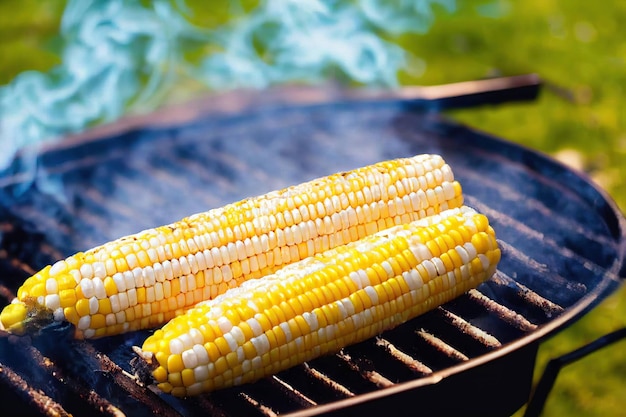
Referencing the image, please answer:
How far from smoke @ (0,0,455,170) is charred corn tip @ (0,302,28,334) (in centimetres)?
141

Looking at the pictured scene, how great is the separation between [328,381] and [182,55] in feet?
15.6

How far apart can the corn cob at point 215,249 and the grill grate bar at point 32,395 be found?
0.15m

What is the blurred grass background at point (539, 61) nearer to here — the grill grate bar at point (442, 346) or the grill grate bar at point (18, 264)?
the grill grate bar at point (442, 346)

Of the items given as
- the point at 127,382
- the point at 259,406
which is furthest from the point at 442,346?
the point at 127,382

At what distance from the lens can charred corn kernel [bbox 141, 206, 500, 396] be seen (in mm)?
2367

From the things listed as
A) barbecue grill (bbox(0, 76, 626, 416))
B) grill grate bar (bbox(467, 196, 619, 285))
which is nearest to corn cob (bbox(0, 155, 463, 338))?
barbecue grill (bbox(0, 76, 626, 416))

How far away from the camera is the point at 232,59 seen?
5.04 meters

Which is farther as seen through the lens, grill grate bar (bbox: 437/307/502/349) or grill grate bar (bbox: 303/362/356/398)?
grill grate bar (bbox: 437/307/502/349)

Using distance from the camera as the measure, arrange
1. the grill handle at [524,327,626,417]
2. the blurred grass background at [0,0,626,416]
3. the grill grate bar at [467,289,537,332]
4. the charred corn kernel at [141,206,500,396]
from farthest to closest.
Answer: the blurred grass background at [0,0,626,416]
the grill grate bar at [467,289,537,332]
the grill handle at [524,327,626,417]
the charred corn kernel at [141,206,500,396]

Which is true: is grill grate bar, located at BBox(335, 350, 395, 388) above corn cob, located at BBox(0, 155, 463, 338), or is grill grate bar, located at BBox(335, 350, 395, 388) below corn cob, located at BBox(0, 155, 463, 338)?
below

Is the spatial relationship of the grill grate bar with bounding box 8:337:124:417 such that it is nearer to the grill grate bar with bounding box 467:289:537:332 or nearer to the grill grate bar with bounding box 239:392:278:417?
the grill grate bar with bounding box 239:392:278:417

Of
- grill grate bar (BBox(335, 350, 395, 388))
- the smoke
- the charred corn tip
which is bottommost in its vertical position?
grill grate bar (BBox(335, 350, 395, 388))

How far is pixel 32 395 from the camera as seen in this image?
95.3 inches

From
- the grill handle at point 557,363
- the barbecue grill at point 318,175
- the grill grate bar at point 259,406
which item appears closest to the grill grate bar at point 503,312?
the barbecue grill at point 318,175
